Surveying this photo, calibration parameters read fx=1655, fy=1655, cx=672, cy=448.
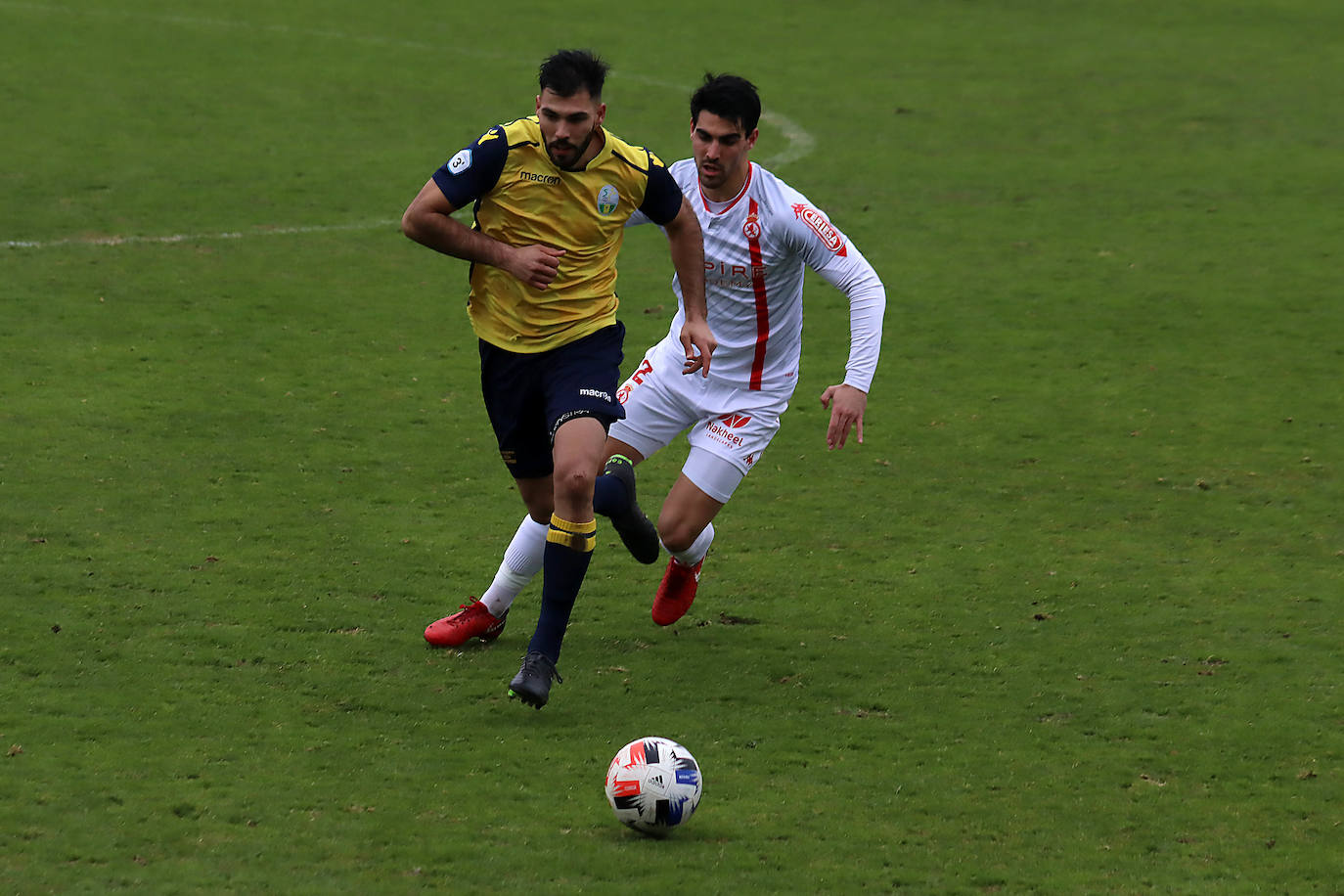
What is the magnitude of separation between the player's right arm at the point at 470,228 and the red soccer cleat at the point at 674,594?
4.87ft

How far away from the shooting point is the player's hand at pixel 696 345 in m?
6.16

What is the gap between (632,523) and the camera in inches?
259

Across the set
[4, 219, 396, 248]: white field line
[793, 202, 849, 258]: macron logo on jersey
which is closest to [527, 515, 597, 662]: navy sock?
[793, 202, 849, 258]: macron logo on jersey

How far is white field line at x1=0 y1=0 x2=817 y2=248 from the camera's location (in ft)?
39.6

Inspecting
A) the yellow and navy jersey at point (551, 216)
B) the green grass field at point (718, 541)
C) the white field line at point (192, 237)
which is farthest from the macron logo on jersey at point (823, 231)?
the white field line at point (192, 237)

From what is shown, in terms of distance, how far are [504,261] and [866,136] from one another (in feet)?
36.0

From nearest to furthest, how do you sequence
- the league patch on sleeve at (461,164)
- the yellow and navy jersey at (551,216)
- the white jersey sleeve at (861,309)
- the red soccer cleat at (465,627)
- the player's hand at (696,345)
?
the league patch on sleeve at (461,164)
the yellow and navy jersey at (551,216)
the player's hand at (696,345)
the white jersey sleeve at (861,309)
the red soccer cleat at (465,627)

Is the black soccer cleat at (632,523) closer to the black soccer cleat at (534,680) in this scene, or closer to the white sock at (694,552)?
the white sock at (694,552)

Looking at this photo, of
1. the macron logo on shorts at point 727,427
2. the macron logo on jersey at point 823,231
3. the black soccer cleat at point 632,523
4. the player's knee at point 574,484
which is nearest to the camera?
the player's knee at point 574,484

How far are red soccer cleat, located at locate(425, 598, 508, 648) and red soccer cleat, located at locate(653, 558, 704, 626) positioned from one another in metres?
0.67

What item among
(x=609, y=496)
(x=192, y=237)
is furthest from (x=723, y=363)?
(x=192, y=237)

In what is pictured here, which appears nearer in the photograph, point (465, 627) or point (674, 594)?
point (465, 627)

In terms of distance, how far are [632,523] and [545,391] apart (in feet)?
2.37

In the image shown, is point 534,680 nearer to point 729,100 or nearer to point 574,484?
point 574,484
